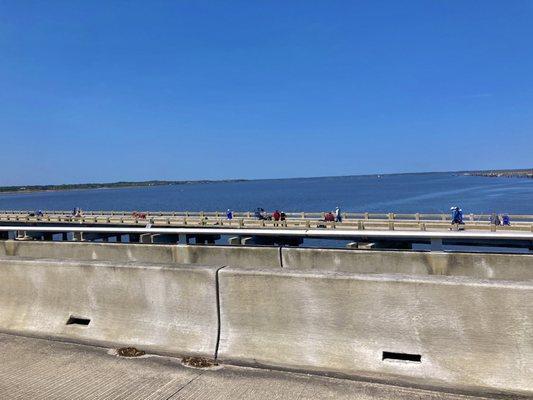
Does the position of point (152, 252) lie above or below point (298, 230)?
below

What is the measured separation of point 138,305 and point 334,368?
2.58 metres

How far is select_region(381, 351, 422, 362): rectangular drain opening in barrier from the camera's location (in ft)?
15.4

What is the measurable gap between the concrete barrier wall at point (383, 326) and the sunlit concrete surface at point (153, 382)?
0.20 metres

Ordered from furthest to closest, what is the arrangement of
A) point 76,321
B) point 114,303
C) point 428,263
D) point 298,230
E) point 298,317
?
point 298,230 → point 428,263 → point 76,321 → point 114,303 → point 298,317

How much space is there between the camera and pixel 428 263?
874cm

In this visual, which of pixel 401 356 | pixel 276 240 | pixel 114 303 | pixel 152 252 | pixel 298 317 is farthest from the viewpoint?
pixel 276 240

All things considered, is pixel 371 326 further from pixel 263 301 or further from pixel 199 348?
pixel 199 348

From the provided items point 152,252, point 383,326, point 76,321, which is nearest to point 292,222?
point 152,252

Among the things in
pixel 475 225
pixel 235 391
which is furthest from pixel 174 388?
pixel 475 225

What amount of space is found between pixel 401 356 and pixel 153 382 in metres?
2.59

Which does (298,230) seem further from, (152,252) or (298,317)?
(152,252)

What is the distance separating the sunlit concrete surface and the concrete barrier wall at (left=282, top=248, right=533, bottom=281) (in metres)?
3.75

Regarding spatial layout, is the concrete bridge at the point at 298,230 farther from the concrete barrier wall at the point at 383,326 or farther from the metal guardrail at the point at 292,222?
the concrete barrier wall at the point at 383,326

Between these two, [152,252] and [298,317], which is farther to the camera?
[152,252]
